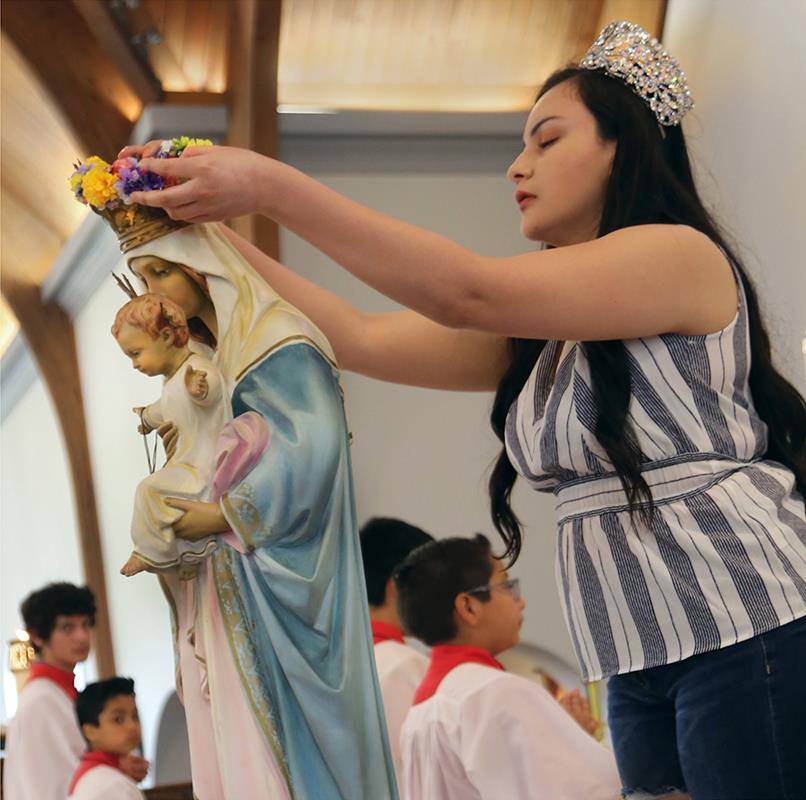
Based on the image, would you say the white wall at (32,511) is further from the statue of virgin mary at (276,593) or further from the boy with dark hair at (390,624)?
the statue of virgin mary at (276,593)

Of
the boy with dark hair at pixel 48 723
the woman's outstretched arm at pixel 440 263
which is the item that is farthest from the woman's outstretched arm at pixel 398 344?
the boy with dark hair at pixel 48 723

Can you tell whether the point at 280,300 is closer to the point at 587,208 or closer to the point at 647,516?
the point at 587,208

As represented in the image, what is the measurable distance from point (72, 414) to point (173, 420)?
27.8ft

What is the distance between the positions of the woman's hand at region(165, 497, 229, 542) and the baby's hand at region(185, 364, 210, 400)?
18 centimetres

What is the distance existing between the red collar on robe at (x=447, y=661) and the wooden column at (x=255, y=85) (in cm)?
389

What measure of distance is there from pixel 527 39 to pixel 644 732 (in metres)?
5.50

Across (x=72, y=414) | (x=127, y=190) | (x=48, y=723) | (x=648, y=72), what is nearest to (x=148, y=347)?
(x=127, y=190)

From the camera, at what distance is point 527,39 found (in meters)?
7.29

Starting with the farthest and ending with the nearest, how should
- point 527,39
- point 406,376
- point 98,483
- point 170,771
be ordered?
point 98,483 < point 170,771 < point 527,39 < point 406,376

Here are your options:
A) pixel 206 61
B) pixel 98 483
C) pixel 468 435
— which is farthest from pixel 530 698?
pixel 98 483

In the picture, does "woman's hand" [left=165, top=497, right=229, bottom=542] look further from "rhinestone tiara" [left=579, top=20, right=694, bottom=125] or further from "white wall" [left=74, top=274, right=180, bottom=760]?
"white wall" [left=74, top=274, right=180, bottom=760]

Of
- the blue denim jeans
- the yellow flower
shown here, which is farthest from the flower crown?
the blue denim jeans

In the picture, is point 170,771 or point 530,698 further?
point 170,771

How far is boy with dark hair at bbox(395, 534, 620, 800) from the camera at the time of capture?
330 centimetres
